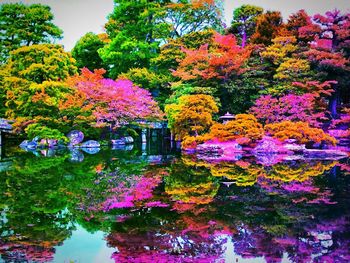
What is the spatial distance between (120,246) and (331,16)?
1735 cm

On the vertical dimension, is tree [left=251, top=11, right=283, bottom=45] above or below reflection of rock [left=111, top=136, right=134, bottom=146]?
above

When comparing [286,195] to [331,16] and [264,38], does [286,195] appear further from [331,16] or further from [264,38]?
[264,38]

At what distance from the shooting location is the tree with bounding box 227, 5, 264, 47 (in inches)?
973

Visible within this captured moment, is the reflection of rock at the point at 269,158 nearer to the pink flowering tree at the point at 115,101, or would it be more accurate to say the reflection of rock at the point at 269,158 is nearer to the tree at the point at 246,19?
the pink flowering tree at the point at 115,101

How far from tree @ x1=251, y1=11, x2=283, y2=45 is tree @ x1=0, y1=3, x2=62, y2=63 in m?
11.3

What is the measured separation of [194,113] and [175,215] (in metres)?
9.99

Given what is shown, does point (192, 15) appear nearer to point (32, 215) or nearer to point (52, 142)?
point (52, 142)

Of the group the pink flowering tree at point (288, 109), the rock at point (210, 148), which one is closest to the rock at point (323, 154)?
the pink flowering tree at point (288, 109)

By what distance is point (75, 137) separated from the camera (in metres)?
17.9

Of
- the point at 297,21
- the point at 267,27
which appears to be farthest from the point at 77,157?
the point at 297,21

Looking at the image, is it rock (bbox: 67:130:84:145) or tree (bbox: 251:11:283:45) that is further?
tree (bbox: 251:11:283:45)

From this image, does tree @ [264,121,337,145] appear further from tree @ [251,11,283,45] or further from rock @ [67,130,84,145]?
rock @ [67,130,84,145]

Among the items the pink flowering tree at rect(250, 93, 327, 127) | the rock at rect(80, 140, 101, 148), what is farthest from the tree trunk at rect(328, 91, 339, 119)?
the rock at rect(80, 140, 101, 148)

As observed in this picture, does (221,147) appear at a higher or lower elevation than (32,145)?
higher
